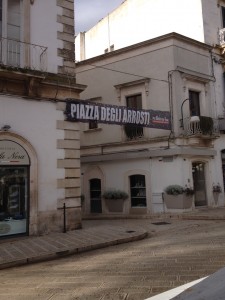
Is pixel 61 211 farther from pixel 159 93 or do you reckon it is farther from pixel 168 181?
pixel 159 93

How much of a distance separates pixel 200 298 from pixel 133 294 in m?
1.37

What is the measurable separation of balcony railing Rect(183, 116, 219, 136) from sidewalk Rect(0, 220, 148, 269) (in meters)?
6.99

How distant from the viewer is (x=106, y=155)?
18.9 metres

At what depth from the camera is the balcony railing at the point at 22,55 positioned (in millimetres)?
10758

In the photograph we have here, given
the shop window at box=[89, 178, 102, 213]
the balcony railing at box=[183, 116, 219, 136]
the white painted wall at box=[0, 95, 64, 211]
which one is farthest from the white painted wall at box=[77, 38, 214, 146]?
the white painted wall at box=[0, 95, 64, 211]

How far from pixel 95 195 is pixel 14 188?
9.05 m

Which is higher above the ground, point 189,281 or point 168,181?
point 168,181

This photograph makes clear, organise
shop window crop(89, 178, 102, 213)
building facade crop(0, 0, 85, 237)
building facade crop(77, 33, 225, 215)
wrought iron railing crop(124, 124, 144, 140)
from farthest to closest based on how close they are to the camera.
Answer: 1. shop window crop(89, 178, 102, 213)
2. wrought iron railing crop(124, 124, 144, 140)
3. building facade crop(77, 33, 225, 215)
4. building facade crop(0, 0, 85, 237)

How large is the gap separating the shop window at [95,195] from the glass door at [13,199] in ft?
28.0

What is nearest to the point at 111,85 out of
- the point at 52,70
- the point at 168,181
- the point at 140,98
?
the point at 140,98

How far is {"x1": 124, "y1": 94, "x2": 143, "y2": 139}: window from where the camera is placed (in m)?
18.2

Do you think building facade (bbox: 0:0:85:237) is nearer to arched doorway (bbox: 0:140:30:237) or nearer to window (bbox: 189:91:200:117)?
arched doorway (bbox: 0:140:30:237)

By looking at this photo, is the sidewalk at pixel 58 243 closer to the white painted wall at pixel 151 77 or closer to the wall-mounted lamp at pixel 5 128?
the wall-mounted lamp at pixel 5 128

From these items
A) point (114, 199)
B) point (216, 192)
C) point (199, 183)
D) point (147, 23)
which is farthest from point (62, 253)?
point (147, 23)
